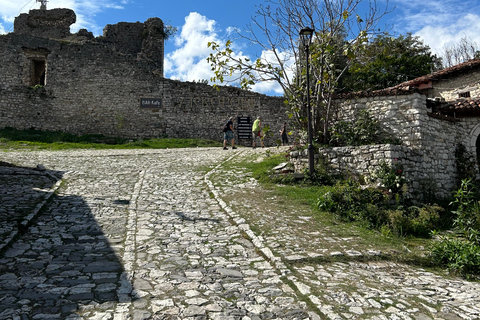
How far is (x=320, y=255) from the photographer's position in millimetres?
6199

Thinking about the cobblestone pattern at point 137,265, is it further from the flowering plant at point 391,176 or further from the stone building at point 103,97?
the stone building at point 103,97

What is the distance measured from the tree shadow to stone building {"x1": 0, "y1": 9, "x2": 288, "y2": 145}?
15887 millimetres

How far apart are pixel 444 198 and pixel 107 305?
1079 centimetres

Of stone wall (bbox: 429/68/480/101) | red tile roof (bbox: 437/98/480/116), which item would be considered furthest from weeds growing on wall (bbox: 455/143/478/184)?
stone wall (bbox: 429/68/480/101)

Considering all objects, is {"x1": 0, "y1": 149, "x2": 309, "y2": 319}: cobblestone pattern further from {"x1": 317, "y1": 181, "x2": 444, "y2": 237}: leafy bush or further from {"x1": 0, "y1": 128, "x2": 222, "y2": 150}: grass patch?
{"x1": 0, "y1": 128, "x2": 222, "y2": 150}: grass patch

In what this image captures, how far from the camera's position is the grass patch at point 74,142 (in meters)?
19.6

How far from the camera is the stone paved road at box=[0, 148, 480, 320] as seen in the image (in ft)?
14.2

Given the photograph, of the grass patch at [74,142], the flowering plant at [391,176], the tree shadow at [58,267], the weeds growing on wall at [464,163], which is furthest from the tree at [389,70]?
the tree shadow at [58,267]

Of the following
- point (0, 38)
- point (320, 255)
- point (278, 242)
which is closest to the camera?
point (320, 255)

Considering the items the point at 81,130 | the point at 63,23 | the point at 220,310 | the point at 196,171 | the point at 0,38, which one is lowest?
the point at 220,310

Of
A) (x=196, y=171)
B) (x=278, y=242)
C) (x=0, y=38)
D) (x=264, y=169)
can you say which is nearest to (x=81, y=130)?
(x=0, y=38)

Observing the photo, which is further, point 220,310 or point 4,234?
point 4,234

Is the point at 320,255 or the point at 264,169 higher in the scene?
the point at 264,169

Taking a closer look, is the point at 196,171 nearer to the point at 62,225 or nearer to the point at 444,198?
the point at 62,225
